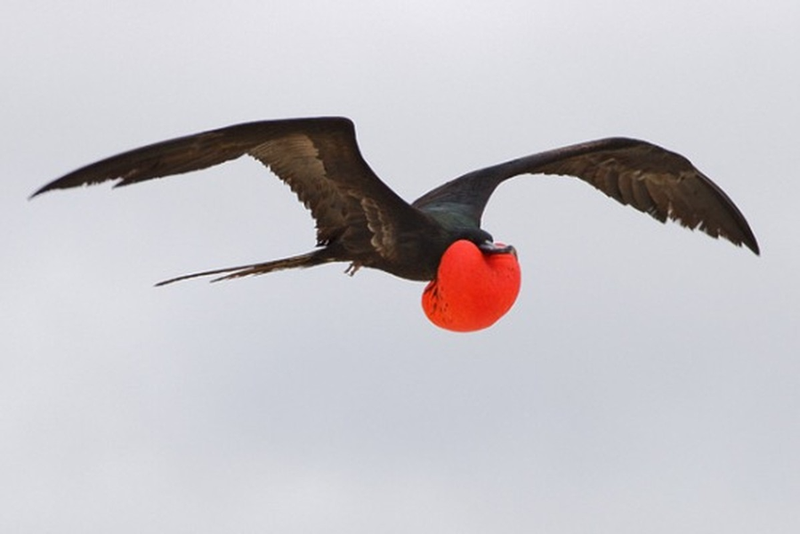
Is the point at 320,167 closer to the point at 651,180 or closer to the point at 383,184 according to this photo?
the point at 383,184

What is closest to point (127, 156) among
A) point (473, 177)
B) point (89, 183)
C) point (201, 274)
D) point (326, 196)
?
point (89, 183)

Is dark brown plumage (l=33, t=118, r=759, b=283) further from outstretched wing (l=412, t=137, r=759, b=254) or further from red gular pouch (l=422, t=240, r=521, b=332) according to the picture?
red gular pouch (l=422, t=240, r=521, b=332)

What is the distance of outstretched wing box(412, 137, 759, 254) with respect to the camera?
12.7 m

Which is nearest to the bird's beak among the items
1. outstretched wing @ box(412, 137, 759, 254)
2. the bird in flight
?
the bird in flight

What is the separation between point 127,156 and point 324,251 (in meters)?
1.80

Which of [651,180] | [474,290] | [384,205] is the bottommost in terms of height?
[474,290]

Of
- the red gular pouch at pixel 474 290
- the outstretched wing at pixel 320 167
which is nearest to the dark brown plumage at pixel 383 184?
the outstretched wing at pixel 320 167

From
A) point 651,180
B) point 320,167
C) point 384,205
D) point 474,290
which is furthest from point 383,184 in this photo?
point 651,180

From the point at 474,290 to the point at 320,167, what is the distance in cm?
127

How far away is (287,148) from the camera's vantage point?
10695 mm

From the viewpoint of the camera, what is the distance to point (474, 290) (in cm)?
1010

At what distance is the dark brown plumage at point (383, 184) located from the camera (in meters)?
10.0

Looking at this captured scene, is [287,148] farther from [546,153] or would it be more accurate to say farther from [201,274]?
[546,153]

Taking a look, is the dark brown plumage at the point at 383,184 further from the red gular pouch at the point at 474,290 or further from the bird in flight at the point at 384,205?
the red gular pouch at the point at 474,290
